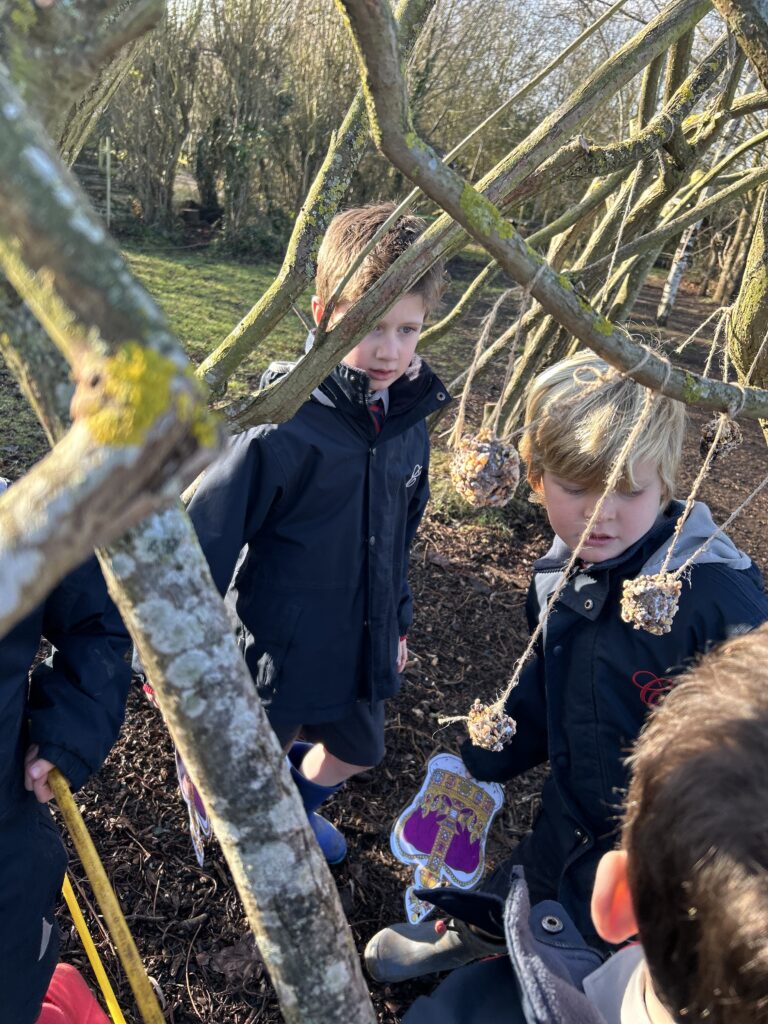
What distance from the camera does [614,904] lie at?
40.4 inches

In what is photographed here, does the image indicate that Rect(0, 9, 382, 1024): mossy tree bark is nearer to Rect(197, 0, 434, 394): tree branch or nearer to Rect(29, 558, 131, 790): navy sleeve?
Rect(29, 558, 131, 790): navy sleeve

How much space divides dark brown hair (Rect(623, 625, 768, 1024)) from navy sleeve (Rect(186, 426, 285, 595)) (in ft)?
4.25

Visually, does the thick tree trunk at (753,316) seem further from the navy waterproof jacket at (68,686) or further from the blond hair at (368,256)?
the navy waterproof jacket at (68,686)

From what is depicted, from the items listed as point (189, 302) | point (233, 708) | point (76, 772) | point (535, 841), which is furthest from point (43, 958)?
point (189, 302)

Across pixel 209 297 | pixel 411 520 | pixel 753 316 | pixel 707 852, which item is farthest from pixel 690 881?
pixel 209 297

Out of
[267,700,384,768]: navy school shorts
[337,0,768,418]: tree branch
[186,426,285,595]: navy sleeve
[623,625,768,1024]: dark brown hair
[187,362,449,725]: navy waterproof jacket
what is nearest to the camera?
[623,625,768,1024]: dark brown hair

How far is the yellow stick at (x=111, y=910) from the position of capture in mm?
1150

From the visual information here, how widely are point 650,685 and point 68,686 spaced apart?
1.37 meters

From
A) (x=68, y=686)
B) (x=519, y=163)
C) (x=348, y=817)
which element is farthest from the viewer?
(x=348, y=817)

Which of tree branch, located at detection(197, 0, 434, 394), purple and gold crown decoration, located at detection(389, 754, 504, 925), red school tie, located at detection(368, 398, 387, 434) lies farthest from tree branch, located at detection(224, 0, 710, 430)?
purple and gold crown decoration, located at detection(389, 754, 504, 925)

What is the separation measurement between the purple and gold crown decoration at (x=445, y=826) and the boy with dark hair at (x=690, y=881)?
124 cm

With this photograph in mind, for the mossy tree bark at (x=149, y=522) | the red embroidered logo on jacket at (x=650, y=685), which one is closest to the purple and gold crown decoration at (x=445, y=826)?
the red embroidered logo on jacket at (x=650, y=685)

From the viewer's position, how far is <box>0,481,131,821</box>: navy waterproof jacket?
5.10 ft

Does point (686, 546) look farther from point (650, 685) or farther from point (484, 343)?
point (484, 343)
